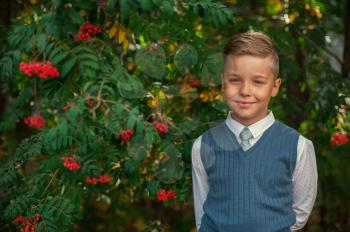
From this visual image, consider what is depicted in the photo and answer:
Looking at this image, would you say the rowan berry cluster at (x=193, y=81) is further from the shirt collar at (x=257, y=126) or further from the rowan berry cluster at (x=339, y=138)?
the shirt collar at (x=257, y=126)

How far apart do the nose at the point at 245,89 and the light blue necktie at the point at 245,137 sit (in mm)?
205

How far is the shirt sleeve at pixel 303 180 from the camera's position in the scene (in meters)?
2.75

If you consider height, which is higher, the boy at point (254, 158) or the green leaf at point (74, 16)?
the green leaf at point (74, 16)

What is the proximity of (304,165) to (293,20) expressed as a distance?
2.77m

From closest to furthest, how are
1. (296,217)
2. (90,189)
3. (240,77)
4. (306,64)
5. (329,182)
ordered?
(240,77) → (296,217) → (90,189) → (306,64) → (329,182)

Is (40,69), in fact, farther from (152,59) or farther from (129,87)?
(152,59)

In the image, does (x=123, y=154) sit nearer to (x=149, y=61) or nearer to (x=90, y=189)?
(x=149, y=61)

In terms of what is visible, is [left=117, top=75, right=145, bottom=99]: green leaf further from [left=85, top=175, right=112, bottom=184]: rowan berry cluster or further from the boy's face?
[left=85, top=175, right=112, bottom=184]: rowan berry cluster

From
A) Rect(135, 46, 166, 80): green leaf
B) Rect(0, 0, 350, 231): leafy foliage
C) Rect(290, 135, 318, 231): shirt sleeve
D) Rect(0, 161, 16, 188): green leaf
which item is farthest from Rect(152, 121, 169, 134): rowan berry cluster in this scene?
Rect(0, 161, 16, 188): green leaf

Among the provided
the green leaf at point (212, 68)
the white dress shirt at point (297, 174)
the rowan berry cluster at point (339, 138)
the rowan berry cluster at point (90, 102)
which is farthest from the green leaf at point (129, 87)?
the rowan berry cluster at point (339, 138)

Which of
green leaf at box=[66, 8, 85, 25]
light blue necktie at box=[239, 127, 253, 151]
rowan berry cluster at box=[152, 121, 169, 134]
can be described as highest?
green leaf at box=[66, 8, 85, 25]

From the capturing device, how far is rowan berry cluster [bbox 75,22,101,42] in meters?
3.14

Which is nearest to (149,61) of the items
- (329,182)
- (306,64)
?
(306,64)

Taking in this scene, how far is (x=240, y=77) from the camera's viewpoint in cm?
268
